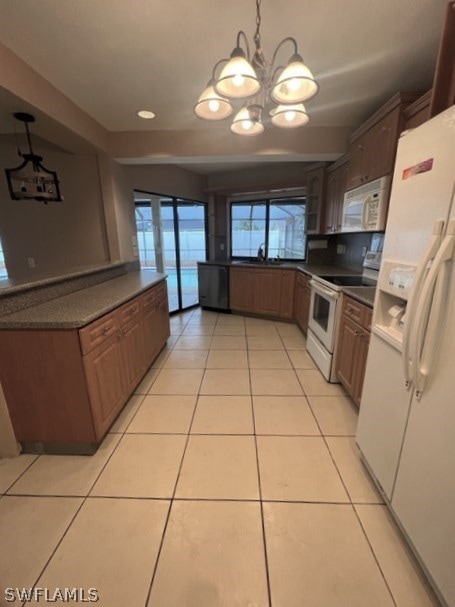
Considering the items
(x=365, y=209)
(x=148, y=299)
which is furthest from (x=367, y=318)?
(x=148, y=299)

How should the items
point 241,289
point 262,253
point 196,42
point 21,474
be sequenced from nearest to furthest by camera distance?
1. point 21,474
2. point 196,42
3. point 241,289
4. point 262,253

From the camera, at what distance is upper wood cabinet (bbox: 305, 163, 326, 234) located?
3677 mm

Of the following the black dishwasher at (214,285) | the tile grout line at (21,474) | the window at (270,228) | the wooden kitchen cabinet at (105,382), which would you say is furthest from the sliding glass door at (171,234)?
the tile grout line at (21,474)

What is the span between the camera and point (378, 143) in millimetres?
2307

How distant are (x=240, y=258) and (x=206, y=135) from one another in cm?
249

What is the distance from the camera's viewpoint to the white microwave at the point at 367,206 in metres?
2.21

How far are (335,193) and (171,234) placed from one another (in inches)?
105

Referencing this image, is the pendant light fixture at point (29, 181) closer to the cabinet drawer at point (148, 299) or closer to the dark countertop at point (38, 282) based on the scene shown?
the dark countertop at point (38, 282)

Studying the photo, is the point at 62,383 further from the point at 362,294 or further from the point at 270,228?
the point at 270,228

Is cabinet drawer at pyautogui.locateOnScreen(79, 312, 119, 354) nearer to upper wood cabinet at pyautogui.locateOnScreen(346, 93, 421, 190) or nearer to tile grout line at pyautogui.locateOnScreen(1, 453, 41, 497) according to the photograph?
tile grout line at pyautogui.locateOnScreen(1, 453, 41, 497)

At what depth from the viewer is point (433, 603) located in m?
1.02

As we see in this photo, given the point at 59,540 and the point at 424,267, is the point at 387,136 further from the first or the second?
the point at 59,540

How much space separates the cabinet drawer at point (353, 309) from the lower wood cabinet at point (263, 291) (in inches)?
68.0

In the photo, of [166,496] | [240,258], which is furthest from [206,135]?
[166,496]
